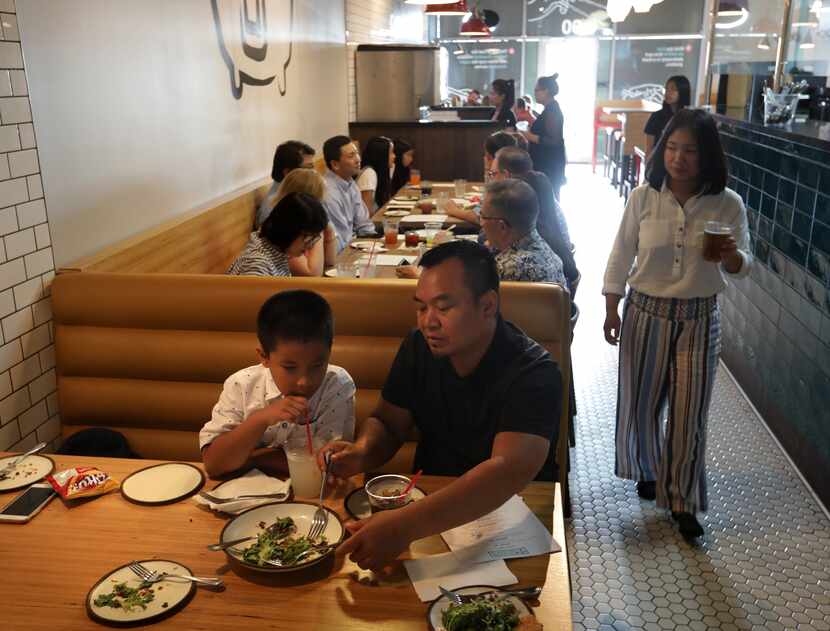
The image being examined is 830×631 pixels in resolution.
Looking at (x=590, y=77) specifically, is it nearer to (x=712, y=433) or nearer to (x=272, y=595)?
(x=712, y=433)

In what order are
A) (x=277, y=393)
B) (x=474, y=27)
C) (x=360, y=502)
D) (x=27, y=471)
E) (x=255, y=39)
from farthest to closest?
(x=474, y=27), (x=255, y=39), (x=277, y=393), (x=27, y=471), (x=360, y=502)

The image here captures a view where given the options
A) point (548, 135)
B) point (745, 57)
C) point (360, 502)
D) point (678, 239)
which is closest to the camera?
point (360, 502)

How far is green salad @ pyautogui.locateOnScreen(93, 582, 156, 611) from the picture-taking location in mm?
1230

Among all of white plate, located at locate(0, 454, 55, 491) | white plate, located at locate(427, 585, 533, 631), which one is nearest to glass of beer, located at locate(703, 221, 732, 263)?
white plate, located at locate(427, 585, 533, 631)

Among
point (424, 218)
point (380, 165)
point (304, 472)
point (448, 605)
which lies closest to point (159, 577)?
point (304, 472)

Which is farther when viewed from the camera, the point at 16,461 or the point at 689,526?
the point at 689,526

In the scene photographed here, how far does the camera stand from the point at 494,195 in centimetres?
287

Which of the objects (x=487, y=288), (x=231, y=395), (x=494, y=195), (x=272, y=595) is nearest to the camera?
(x=272, y=595)

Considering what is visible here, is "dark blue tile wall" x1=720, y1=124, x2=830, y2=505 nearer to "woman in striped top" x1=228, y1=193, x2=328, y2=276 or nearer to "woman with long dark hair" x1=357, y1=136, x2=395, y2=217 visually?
"woman in striped top" x1=228, y1=193, x2=328, y2=276

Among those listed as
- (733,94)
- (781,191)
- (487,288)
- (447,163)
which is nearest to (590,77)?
(447,163)

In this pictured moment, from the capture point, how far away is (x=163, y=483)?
165cm

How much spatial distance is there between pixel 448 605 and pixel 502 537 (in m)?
0.26

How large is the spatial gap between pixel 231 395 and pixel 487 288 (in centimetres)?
70

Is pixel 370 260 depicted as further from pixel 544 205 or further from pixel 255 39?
pixel 255 39
